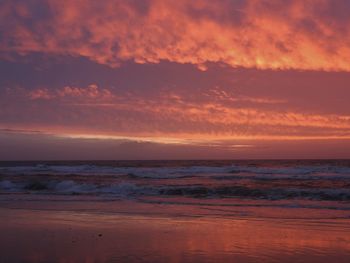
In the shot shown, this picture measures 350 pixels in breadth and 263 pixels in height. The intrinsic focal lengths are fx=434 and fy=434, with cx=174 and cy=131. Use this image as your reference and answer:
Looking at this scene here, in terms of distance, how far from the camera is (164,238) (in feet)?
30.8

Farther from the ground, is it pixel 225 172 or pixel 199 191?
pixel 225 172

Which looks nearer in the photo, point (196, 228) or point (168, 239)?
point (168, 239)

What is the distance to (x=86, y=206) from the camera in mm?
15477

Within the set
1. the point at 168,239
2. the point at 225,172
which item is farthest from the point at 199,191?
the point at 225,172

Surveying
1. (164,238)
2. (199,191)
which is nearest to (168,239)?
(164,238)

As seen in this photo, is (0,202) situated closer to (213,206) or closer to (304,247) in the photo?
(213,206)

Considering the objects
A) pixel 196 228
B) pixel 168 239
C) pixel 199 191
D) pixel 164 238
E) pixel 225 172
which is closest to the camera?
pixel 168 239

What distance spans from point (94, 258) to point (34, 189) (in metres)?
19.2

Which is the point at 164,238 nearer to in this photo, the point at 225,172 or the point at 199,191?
the point at 199,191

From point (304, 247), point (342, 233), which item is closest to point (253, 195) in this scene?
point (342, 233)

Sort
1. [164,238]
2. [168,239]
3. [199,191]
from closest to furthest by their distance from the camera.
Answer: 1. [168,239]
2. [164,238]
3. [199,191]

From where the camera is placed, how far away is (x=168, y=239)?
30.4 ft

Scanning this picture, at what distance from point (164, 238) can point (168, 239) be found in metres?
0.15

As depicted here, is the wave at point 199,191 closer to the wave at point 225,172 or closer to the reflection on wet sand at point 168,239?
the reflection on wet sand at point 168,239
